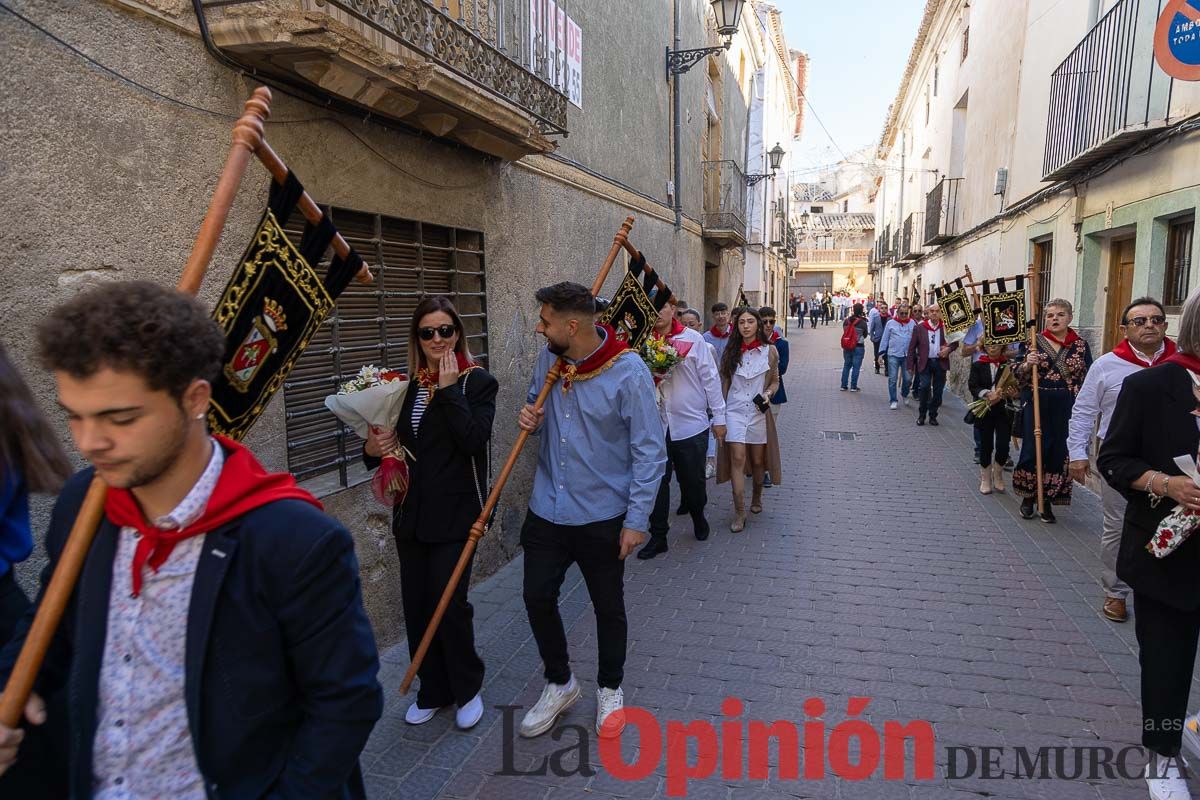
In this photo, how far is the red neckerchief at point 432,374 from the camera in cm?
352

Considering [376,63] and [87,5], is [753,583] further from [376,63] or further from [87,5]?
[87,5]

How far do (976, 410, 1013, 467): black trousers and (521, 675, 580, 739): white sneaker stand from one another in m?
5.87

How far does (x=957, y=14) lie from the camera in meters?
17.8

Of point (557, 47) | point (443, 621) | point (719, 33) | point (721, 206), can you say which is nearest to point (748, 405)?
point (557, 47)

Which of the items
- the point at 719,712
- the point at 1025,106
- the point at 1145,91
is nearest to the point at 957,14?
the point at 1025,106

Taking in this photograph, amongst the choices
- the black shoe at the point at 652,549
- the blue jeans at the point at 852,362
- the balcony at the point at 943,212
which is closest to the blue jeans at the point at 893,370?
the blue jeans at the point at 852,362

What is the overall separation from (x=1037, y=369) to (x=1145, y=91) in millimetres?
2785

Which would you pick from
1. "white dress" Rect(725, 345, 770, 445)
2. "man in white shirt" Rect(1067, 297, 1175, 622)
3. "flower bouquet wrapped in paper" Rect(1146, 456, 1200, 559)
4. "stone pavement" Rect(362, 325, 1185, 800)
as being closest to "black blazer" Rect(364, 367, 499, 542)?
"stone pavement" Rect(362, 325, 1185, 800)

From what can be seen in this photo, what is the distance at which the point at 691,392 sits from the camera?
20.8 feet

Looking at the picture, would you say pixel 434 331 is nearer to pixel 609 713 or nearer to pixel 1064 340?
pixel 609 713

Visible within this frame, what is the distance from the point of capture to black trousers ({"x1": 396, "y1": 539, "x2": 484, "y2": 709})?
3518 millimetres

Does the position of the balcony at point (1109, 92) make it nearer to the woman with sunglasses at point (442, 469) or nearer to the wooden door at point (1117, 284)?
the wooden door at point (1117, 284)

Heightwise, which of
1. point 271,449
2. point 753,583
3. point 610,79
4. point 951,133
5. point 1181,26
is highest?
point 951,133

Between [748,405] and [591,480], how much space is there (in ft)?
11.9
